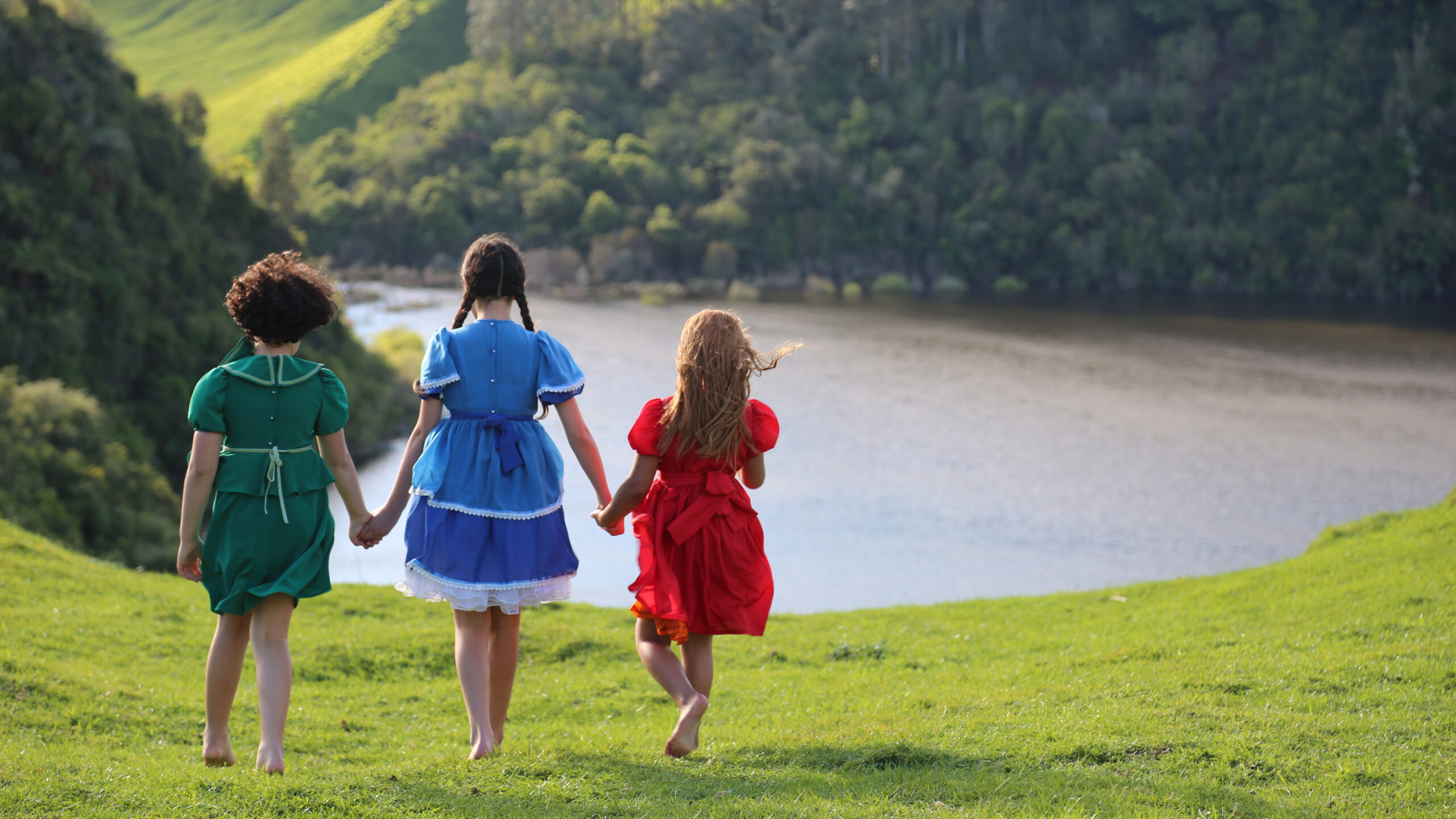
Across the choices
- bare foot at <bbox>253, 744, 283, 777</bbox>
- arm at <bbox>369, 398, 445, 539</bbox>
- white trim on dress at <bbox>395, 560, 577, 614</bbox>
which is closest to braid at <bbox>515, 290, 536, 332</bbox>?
arm at <bbox>369, 398, 445, 539</bbox>

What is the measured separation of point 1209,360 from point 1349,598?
143 feet

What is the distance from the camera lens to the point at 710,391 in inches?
A: 225

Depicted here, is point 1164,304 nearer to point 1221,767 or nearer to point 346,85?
point 1221,767

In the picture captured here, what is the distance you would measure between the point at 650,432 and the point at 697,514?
49cm

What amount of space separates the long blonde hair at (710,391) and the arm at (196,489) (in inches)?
83.6

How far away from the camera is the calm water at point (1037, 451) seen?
74.8ft

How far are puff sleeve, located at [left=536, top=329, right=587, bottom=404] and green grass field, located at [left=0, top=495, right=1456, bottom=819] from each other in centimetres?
180

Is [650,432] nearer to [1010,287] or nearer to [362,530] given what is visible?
[362,530]

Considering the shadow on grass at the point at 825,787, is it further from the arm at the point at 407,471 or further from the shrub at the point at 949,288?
the shrub at the point at 949,288

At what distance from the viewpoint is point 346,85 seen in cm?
12456

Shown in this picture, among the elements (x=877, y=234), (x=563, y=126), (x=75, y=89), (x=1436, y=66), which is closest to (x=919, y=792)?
(x=75, y=89)

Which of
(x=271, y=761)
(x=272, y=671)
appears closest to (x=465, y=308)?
(x=272, y=671)

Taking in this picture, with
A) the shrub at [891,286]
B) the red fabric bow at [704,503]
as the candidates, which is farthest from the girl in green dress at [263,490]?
the shrub at [891,286]

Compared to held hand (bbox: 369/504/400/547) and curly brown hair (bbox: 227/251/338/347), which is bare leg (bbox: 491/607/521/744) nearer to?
held hand (bbox: 369/504/400/547)
